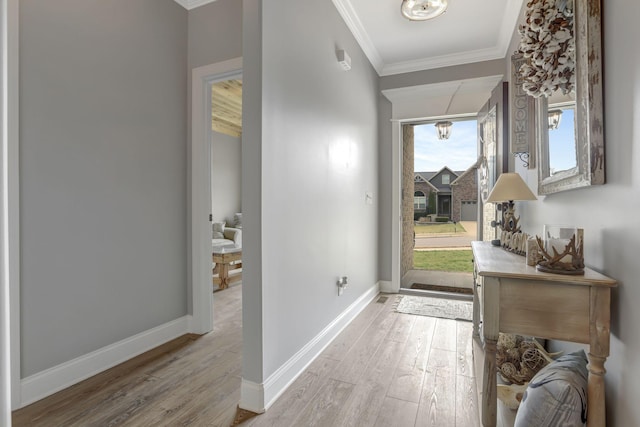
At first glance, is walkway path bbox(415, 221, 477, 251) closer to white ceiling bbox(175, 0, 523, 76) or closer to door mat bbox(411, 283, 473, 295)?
door mat bbox(411, 283, 473, 295)

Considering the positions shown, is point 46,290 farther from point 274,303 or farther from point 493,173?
point 493,173

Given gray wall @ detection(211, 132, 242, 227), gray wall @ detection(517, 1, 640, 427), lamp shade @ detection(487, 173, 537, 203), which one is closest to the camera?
gray wall @ detection(517, 1, 640, 427)

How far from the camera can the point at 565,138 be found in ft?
4.64

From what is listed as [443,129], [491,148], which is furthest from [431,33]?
[443,129]

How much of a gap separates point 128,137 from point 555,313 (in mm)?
2594

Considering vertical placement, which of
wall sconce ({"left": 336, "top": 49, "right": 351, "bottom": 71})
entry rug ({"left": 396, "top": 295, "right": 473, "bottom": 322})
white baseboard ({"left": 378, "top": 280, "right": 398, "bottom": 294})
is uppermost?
wall sconce ({"left": 336, "top": 49, "right": 351, "bottom": 71})

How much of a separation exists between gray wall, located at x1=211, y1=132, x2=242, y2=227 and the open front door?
4.82 m

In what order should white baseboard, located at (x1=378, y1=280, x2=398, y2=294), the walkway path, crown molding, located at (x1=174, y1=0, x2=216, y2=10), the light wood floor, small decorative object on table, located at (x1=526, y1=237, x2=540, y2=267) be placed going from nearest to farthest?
small decorative object on table, located at (x1=526, y1=237, x2=540, y2=267) < the light wood floor < crown molding, located at (x1=174, y1=0, x2=216, y2=10) < white baseboard, located at (x1=378, y1=280, x2=398, y2=294) < the walkway path

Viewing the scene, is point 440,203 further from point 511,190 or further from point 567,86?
point 567,86

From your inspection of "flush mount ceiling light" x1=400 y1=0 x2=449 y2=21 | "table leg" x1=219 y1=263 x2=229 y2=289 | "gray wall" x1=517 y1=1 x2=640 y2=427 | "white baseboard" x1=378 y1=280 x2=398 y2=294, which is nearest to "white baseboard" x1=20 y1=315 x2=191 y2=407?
"table leg" x1=219 y1=263 x2=229 y2=289

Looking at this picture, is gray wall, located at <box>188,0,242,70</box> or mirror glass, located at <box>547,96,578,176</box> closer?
mirror glass, located at <box>547,96,578,176</box>

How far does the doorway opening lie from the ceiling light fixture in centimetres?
7

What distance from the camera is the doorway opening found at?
14.7 feet

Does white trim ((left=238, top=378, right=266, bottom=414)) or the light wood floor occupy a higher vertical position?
white trim ((left=238, top=378, right=266, bottom=414))
